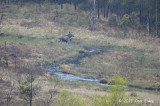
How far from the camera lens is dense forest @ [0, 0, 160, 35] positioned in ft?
215

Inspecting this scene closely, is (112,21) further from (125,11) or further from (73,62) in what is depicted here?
(73,62)

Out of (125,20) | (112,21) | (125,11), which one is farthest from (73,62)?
(125,11)

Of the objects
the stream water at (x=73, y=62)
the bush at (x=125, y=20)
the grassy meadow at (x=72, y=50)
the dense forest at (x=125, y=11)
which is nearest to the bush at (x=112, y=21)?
the dense forest at (x=125, y=11)

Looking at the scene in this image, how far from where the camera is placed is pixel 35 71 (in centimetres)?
3975

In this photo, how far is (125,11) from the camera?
7000cm

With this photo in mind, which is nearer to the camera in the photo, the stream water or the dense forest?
the stream water

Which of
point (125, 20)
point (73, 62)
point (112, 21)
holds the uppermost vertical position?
point (125, 20)

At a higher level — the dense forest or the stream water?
the dense forest

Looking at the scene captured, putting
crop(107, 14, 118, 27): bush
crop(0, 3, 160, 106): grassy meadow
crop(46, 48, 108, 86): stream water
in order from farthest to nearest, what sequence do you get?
crop(107, 14, 118, 27): bush < crop(46, 48, 108, 86): stream water < crop(0, 3, 160, 106): grassy meadow

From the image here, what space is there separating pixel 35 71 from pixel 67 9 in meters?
38.0

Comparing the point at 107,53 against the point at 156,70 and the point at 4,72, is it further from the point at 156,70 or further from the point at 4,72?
the point at 4,72

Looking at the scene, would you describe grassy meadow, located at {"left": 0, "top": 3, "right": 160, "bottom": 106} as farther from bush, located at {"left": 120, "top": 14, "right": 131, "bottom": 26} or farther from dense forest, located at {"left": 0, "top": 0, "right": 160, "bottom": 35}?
bush, located at {"left": 120, "top": 14, "right": 131, "bottom": 26}

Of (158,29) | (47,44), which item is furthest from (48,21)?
(158,29)

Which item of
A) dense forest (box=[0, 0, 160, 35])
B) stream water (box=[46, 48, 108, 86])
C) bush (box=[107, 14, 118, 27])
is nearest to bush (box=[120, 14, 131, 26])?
dense forest (box=[0, 0, 160, 35])
